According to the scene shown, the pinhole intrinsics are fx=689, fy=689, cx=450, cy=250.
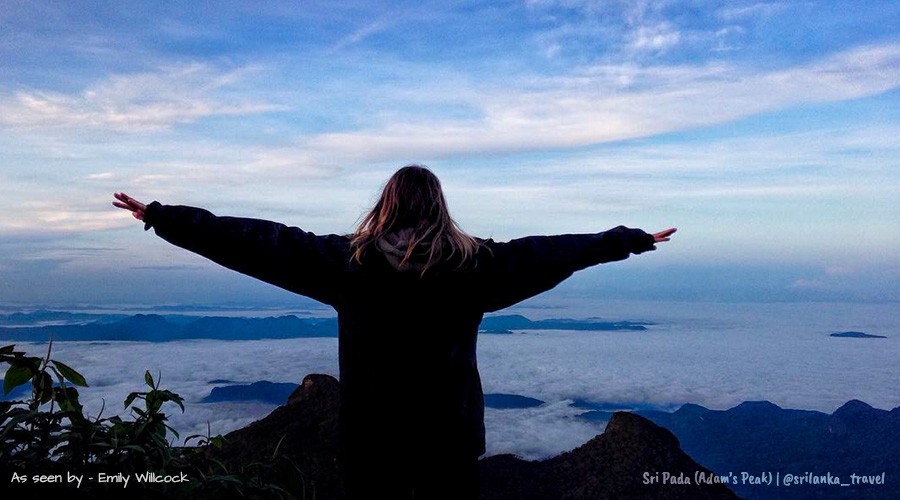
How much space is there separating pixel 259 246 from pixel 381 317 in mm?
604

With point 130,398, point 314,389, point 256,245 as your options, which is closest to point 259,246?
point 256,245

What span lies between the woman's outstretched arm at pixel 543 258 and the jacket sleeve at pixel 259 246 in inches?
27.1

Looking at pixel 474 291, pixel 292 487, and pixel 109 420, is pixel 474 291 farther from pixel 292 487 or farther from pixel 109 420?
pixel 109 420

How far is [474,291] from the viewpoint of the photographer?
302 centimetres

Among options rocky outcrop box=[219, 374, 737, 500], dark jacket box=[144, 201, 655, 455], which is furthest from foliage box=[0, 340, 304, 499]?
rocky outcrop box=[219, 374, 737, 500]

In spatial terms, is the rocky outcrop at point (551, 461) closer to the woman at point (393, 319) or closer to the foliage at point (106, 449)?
Answer: the woman at point (393, 319)

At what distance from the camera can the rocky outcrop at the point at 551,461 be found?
506cm

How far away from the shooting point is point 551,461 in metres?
5.47

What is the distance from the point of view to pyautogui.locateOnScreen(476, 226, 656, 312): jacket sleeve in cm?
309

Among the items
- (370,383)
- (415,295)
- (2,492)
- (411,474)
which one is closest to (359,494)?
(411,474)

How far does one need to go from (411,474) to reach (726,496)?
316cm

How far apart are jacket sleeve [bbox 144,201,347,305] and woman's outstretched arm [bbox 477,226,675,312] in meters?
0.69

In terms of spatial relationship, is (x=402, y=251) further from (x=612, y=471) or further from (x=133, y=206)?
(x=612, y=471)

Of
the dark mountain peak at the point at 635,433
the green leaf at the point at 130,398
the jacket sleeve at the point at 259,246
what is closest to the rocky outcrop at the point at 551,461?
the dark mountain peak at the point at 635,433
